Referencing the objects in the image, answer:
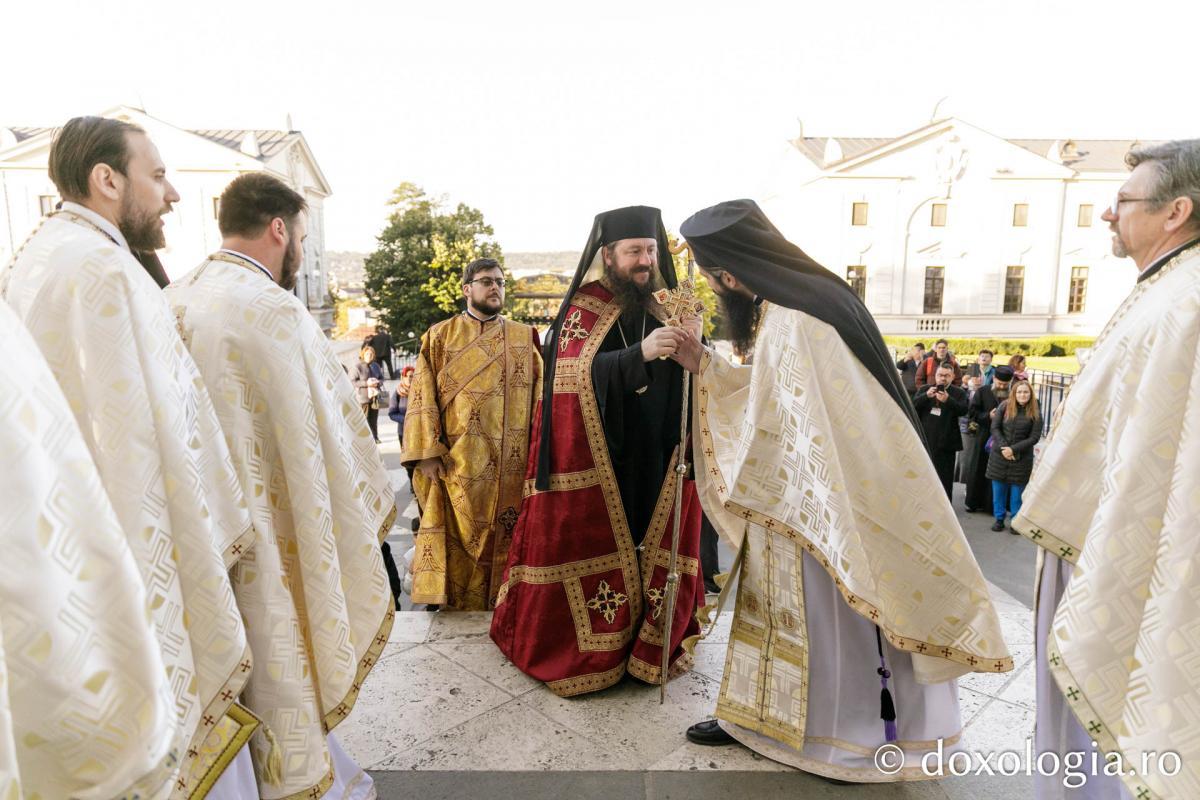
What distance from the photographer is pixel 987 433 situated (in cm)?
813

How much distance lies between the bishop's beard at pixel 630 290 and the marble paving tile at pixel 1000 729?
2.30 m

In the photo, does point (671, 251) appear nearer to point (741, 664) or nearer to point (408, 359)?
point (741, 664)

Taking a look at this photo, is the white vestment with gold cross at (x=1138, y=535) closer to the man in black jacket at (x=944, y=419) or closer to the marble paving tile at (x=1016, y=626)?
the marble paving tile at (x=1016, y=626)

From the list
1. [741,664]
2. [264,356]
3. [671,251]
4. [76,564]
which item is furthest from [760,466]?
[76,564]

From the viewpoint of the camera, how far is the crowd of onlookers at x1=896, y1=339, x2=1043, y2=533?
724 centimetres

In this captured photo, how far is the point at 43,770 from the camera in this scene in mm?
1144

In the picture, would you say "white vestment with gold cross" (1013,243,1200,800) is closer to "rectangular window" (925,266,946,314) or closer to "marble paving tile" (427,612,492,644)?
"marble paving tile" (427,612,492,644)

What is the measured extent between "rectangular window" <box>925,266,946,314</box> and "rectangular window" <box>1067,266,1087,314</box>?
6440 millimetres

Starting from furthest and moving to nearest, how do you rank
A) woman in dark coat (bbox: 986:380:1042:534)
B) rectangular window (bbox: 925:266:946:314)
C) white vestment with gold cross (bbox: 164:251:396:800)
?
rectangular window (bbox: 925:266:946:314), woman in dark coat (bbox: 986:380:1042:534), white vestment with gold cross (bbox: 164:251:396:800)

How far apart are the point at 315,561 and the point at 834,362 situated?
180 cm

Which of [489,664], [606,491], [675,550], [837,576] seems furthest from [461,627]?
[837,576]

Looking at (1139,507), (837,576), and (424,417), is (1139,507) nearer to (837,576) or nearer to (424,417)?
(837,576)

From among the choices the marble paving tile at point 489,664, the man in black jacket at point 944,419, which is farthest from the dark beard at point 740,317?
the man in black jacket at point 944,419

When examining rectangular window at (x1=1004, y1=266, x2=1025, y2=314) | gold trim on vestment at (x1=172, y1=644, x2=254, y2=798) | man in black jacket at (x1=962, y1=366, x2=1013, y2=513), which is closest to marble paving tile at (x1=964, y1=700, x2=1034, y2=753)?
gold trim on vestment at (x1=172, y1=644, x2=254, y2=798)
